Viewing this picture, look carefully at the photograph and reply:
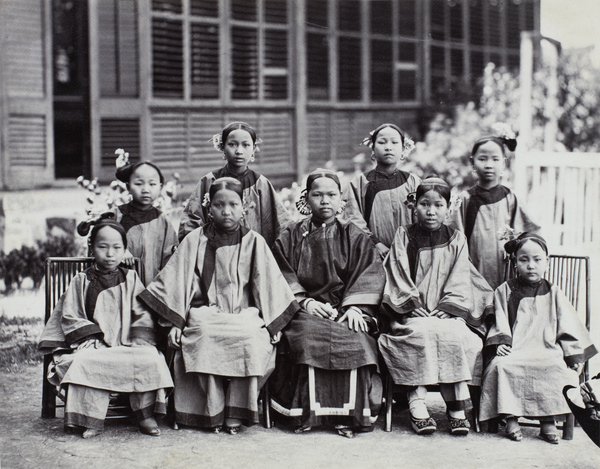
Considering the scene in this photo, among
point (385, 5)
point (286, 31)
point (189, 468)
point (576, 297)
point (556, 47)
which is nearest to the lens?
point (189, 468)

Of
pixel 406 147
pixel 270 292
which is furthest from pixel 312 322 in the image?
pixel 406 147

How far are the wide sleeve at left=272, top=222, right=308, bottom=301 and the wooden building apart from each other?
431cm

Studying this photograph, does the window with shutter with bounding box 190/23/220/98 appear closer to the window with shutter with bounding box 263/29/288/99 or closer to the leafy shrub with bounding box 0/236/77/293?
the window with shutter with bounding box 263/29/288/99

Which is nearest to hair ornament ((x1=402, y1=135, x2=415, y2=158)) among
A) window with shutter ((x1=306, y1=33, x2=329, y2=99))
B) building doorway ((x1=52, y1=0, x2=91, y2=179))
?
window with shutter ((x1=306, y1=33, x2=329, y2=99))

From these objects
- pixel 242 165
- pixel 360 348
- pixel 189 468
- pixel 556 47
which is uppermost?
pixel 556 47

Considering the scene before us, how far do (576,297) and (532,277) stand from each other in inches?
21.6

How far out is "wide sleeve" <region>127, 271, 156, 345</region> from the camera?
4.64 metres

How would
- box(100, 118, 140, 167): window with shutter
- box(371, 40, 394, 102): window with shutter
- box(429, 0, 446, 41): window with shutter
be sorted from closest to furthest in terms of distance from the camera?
box(100, 118, 140, 167): window with shutter → box(371, 40, 394, 102): window with shutter → box(429, 0, 446, 41): window with shutter

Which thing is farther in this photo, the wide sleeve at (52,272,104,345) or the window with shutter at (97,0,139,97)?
the window with shutter at (97,0,139,97)

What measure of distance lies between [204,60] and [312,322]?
5.76 metres

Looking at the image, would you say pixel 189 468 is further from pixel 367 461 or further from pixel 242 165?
pixel 242 165

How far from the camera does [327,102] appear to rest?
35.8 feet

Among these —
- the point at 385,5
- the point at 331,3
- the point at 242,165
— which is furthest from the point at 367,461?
the point at 385,5

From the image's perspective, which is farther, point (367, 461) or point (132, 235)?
point (132, 235)
